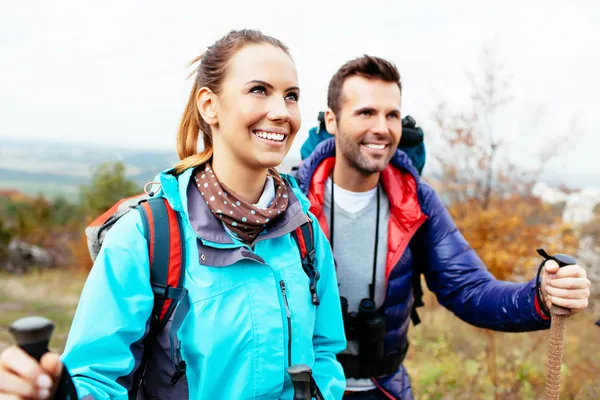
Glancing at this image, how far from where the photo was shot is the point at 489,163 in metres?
5.70

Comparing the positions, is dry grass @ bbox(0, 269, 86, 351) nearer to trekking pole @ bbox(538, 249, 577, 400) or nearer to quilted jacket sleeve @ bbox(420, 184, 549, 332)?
quilted jacket sleeve @ bbox(420, 184, 549, 332)

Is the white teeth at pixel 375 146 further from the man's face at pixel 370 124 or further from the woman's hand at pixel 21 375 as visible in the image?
the woman's hand at pixel 21 375

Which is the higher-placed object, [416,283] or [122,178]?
[416,283]

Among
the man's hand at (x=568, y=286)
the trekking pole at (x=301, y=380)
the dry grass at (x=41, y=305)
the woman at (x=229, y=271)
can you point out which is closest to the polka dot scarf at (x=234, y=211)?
the woman at (x=229, y=271)

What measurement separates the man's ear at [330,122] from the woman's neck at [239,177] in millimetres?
1101

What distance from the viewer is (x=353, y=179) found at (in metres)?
2.51

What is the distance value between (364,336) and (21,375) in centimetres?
159

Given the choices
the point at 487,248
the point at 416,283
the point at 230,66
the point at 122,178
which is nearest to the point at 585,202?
the point at 487,248

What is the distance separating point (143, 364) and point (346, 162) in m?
1.49

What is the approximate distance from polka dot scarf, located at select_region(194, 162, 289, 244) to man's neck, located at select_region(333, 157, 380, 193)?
981 mm

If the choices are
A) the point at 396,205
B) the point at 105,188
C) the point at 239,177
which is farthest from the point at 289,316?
the point at 105,188

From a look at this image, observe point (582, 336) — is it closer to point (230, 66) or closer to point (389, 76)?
point (389, 76)

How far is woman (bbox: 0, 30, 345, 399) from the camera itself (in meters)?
1.28

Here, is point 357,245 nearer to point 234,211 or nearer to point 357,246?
point 357,246
